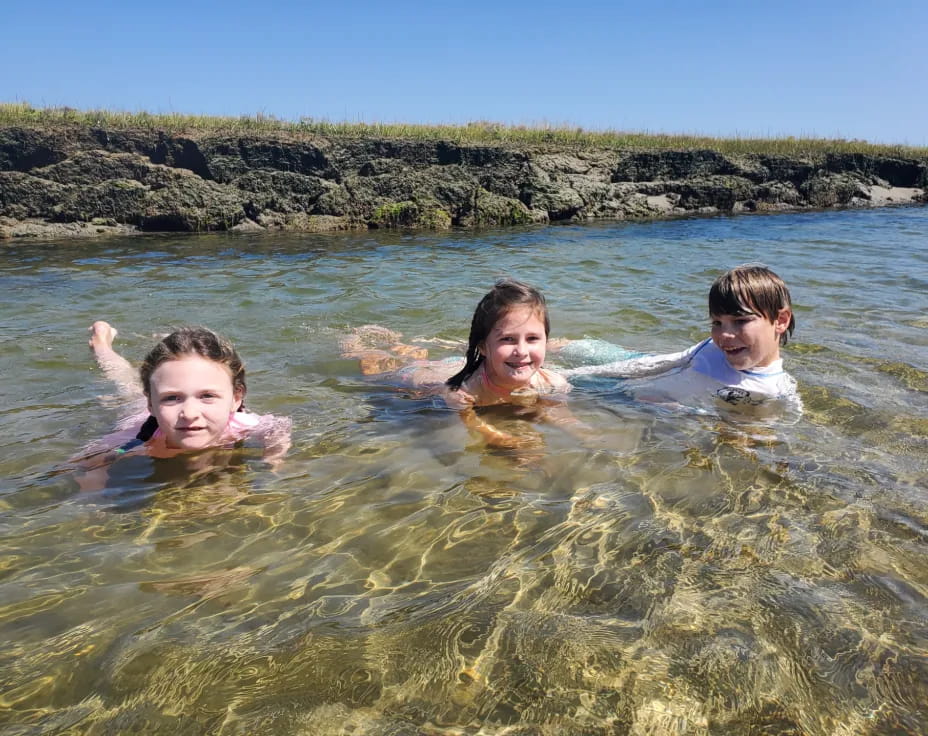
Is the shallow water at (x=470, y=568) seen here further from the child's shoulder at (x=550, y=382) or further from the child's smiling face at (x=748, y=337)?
the child's smiling face at (x=748, y=337)

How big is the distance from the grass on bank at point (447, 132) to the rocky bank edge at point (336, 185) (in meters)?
0.59

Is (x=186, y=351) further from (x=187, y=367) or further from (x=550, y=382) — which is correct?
(x=550, y=382)

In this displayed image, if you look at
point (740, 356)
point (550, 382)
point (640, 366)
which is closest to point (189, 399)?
point (550, 382)

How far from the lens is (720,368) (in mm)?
4445

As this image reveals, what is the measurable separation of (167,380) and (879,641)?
3.02 metres

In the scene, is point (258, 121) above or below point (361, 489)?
above

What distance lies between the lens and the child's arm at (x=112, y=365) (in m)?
4.79

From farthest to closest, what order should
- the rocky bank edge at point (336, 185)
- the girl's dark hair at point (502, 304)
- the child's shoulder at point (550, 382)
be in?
the rocky bank edge at point (336, 185)
the child's shoulder at point (550, 382)
the girl's dark hair at point (502, 304)

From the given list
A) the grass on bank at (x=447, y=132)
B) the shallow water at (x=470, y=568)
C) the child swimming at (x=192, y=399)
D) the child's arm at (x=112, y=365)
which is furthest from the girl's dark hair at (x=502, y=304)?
the grass on bank at (x=447, y=132)

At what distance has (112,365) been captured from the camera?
5074mm

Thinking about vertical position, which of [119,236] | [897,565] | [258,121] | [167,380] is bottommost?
[119,236]

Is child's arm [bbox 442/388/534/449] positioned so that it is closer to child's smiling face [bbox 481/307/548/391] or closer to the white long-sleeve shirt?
child's smiling face [bbox 481/307/548/391]

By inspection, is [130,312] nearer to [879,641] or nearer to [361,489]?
[361,489]

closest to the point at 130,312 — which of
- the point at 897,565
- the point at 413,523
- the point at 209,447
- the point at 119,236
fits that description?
Result: the point at 209,447
